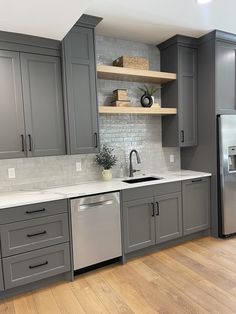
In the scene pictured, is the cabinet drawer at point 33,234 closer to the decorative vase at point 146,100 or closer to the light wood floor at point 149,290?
→ the light wood floor at point 149,290

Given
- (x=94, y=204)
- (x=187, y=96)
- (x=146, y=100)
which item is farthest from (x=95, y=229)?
(x=187, y=96)

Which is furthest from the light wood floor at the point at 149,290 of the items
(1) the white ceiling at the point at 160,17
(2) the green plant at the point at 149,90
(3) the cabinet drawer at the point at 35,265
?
(1) the white ceiling at the point at 160,17

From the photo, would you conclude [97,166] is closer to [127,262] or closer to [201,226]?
[127,262]

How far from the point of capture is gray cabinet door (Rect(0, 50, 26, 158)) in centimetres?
230

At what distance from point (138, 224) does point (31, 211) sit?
1235 millimetres

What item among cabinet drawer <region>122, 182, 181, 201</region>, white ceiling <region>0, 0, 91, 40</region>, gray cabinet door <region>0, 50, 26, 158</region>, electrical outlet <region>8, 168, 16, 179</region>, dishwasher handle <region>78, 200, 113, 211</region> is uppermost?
white ceiling <region>0, 0, 91, 40</region>

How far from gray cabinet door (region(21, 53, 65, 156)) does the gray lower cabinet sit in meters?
1.08

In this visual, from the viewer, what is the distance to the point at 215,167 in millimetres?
3211

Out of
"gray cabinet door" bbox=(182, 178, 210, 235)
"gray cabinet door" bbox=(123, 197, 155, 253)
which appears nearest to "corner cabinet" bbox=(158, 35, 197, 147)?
"gray cabinet door" bbox=(182, 178, 210, 235)

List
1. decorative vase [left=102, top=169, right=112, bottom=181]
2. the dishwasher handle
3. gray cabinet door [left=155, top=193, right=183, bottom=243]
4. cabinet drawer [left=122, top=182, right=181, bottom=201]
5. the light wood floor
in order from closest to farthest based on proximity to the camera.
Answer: the light wood floor < the dishwasher handle < cabinet drawer [left=122, top=182, right=181, bottom=201] < gray cabinet door [left=155, top=193, right=183, bottom=243] < decorative vase [left=102, top=169, right=112, bottom=181]

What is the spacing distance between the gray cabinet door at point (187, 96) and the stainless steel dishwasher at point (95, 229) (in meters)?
1.47

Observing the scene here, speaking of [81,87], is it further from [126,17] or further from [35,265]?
[35,265]

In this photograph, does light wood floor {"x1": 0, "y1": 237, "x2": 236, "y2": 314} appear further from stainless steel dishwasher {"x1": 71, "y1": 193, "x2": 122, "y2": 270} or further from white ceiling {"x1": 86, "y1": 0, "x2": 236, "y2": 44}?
white ceiling {"x1": 86, "y1": 0, "x2": 236, "y2": 44}

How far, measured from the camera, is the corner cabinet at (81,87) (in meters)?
2.56
